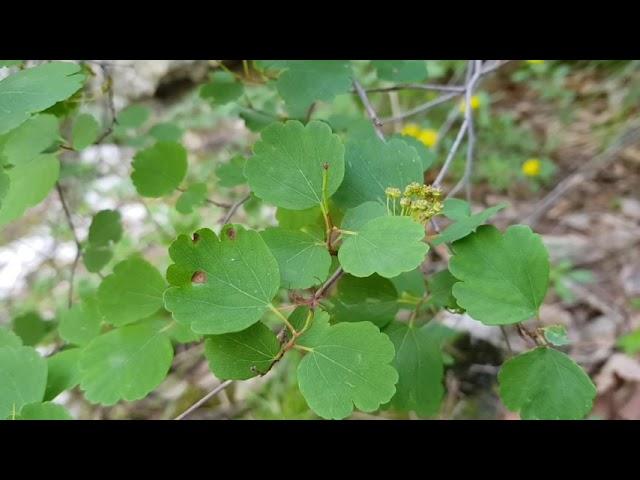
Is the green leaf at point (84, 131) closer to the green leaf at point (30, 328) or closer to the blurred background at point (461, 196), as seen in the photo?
the blurred background at point (461, 196)

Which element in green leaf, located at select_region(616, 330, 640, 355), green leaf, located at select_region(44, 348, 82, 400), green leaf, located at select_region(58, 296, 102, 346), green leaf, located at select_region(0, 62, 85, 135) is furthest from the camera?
green leaf, located at select_region(616, 330, 640, 355)

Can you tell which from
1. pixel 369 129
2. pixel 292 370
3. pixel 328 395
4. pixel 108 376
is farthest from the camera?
pixel 292 370

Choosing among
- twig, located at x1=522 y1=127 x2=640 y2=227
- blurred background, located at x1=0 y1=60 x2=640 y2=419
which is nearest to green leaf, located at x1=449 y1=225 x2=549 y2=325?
blurred background, located at x1=0 y1=60 x2=640 y2=419

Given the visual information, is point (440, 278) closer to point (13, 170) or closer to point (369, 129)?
point (369, 129)

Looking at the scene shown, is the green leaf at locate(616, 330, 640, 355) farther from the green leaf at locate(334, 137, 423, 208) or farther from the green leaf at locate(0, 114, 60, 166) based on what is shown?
the green leaf at locate(0, 114, 60, 166)

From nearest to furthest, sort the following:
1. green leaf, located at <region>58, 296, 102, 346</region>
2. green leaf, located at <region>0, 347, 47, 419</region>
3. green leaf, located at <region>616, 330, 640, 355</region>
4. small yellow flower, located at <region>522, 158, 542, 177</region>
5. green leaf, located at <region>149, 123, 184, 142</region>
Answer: green leaf, located at <region>0, 347, 47, 419</region>, green leaf, located at <region>58, 296, 102, 346</region>, green leaf, located at <region>149, 123, 184, 142</region>, green leaf, located at <region>616, 330, 640, 355</region>, small yellow flower, located at <region>522, 158, 542, 177</region>
